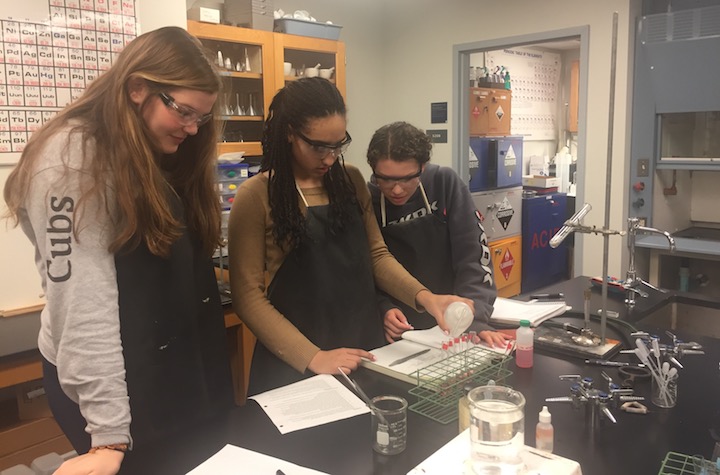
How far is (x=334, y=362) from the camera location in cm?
149

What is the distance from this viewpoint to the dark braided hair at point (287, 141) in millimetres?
1561

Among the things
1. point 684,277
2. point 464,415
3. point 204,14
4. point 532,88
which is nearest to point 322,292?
point 464,415

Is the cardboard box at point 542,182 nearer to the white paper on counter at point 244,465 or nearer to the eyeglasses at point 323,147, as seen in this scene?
the eyeglasses at point 323,147

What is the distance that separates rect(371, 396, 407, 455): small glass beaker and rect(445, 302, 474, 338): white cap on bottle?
417 millimetres

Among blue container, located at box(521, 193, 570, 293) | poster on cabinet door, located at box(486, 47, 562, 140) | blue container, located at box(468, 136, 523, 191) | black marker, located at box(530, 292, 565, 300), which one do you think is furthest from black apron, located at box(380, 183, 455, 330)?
poster on cabinet door, located at box(486, 47, 562, 140)

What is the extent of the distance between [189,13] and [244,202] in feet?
6.80

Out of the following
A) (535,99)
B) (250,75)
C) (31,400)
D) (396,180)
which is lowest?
(31,400)

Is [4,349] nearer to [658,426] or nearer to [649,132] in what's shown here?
[658,426]

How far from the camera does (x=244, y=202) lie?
5.17 feet

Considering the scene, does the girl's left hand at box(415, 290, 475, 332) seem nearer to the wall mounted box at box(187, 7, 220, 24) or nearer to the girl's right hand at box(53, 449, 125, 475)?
the girl's right hand at box(53, 449, 125, 475)

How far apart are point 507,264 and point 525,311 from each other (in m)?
2.81

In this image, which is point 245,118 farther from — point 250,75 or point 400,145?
point 400,145

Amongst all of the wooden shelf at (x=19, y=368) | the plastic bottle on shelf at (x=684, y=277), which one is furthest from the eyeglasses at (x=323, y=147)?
the plastic bottle on shelf at (x=684, y=277)

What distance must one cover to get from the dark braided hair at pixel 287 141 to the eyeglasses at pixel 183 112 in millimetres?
355
